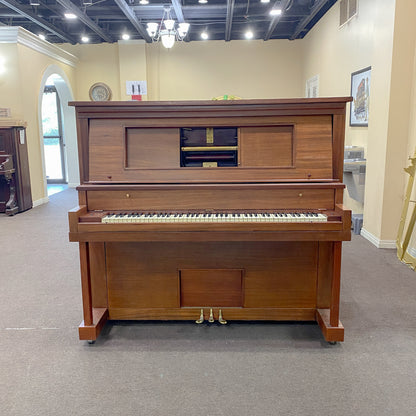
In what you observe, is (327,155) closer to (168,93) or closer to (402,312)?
(402,312)

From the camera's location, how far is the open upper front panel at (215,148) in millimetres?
2254

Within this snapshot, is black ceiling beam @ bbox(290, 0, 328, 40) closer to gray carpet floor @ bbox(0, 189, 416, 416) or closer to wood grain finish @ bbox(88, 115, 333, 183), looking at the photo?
wood grain finish @ bbox(88, 115, 333, 183)

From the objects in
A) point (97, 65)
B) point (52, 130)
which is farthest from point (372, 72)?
point (52, 130)

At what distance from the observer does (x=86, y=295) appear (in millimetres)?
2273

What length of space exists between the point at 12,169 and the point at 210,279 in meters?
4.81

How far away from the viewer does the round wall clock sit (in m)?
8.94

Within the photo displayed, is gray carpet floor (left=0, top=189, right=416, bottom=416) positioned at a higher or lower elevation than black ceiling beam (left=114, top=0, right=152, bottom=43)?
lower

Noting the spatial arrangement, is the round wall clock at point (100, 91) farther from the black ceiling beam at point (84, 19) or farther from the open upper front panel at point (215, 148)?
the open upper front panel at point (215, 148)

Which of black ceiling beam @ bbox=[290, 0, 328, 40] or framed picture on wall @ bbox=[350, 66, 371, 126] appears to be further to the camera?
black ceiling beam @ bbox=[290, 0, 328, 40]

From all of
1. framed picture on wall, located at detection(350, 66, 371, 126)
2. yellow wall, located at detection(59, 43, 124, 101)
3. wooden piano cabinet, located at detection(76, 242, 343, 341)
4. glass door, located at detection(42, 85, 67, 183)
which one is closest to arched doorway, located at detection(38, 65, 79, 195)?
glass door, located at detection(42, 85, 67, 183)

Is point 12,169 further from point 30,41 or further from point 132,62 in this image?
point 132,62

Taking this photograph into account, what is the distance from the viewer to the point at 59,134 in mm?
9484

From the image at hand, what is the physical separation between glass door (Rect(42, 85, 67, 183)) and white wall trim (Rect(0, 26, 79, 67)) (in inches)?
53.0

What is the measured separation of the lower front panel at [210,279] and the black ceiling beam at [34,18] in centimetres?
547
